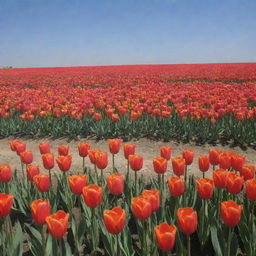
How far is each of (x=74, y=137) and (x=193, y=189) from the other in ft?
17.8

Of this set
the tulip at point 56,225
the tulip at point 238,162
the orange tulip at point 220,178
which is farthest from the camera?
the tulip at point 238,162

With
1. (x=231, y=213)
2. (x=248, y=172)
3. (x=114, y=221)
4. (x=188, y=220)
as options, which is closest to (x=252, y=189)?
(x=231, y=213)

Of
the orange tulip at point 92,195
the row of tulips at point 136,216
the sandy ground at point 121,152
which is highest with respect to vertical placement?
the orange tulip at point 92,195

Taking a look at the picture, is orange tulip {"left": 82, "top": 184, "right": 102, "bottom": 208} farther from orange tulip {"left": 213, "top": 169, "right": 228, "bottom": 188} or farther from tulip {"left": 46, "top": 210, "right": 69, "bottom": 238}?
orange tulip {"left": 213, "top": 169, "right": 228, "bottom": 188}

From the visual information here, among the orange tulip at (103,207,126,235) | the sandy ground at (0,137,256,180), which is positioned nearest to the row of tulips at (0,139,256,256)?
the orange tulip at (103,207,126,235)

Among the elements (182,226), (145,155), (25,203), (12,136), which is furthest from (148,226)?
(12,136)

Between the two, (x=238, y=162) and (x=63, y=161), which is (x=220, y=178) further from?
(x=63, y=161)

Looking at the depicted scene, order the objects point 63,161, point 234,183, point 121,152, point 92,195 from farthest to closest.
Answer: point 121,152, point 63,161, point 234,183, point 92,195

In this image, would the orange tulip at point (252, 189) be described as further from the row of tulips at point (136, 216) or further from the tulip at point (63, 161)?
the tulip at point (63, 161)

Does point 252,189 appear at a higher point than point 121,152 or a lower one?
higher

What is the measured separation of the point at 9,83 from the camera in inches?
873

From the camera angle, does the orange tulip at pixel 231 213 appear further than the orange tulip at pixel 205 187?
No

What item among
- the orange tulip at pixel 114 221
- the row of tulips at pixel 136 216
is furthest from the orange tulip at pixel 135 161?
the orange tulip at pixel 114 221

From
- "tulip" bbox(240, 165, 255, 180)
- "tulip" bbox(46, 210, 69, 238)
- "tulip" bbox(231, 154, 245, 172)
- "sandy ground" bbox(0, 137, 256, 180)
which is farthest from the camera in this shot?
"sandy ground" bbox(0, 137, 256, 180)
